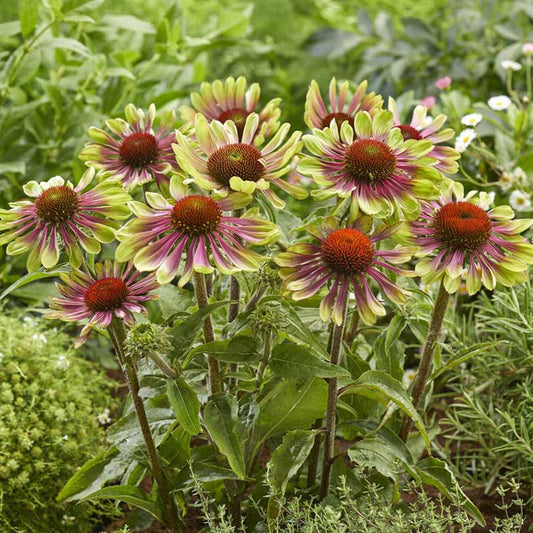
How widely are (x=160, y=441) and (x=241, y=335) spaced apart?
0.25 metres

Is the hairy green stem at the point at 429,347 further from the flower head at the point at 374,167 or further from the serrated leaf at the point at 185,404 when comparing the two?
the serrated leaf at the point at 185,404

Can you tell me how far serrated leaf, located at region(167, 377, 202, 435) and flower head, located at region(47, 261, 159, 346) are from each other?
10cm

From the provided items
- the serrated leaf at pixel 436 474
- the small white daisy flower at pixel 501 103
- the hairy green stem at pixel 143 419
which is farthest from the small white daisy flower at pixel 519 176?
the hairy green stem at pixel 143 419

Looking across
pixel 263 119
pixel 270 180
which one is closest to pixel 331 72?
pixel 263 119

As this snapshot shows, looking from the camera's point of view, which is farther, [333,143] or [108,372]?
[108,372]

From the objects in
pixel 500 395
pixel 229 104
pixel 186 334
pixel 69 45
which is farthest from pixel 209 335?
pixel 69 45

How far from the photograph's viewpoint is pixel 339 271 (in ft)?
3.04

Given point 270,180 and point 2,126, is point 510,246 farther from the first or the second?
point 2,126

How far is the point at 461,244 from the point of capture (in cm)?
98

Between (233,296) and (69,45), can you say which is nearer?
(233,296)

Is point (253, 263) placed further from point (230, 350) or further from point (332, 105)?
point (332, 105)

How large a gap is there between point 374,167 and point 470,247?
0.58 ft

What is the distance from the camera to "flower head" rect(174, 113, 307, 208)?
92cm

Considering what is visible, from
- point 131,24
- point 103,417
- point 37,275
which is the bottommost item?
point 103,417
